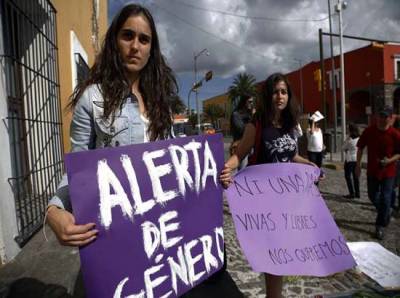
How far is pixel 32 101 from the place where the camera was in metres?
4.93

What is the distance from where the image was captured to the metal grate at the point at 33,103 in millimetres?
3939

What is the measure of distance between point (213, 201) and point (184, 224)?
0.85 ft

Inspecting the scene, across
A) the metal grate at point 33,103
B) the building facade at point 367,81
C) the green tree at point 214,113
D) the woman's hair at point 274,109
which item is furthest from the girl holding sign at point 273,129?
the green tree at point 214,113

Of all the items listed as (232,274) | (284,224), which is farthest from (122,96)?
(232,274)

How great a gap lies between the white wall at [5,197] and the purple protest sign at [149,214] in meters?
2.24

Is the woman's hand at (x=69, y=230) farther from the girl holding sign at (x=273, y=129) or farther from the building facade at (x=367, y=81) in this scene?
the building facade at (x=367, y=81)

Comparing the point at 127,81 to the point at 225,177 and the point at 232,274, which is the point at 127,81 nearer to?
the point at 225,177

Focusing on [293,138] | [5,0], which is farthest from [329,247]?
[5,0]

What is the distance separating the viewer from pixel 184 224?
1628 mm

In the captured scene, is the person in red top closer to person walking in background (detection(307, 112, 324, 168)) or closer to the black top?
the black top

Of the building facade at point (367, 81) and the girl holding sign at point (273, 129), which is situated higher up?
the building facade at point (367, 81)

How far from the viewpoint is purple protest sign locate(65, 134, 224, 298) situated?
1287 millimetres

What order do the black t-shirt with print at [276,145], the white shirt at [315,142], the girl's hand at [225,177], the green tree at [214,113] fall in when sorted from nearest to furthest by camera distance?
the girl's hand at [225,177] < the black t-shirt with print at [276,145] < the white shirt at [315,142] < the green tree at [214,113]

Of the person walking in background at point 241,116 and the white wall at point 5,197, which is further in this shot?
the person walking in background at point 241,116
